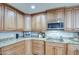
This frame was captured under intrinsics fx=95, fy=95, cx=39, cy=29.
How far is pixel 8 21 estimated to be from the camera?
186cm

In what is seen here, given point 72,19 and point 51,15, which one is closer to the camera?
point 72,19

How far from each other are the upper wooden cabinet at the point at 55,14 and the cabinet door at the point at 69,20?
4.3 inches

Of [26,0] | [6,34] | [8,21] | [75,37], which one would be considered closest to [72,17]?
[75,37]

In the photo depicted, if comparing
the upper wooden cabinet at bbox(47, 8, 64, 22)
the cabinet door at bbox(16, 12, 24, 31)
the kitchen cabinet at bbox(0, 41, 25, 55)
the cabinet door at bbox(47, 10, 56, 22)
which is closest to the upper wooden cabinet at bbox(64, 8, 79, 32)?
the upper wooden cabinet at bbox(47, 8, 64, 22)

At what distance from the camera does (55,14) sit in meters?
2.21

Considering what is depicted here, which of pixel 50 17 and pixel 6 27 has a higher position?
pixel 50 17

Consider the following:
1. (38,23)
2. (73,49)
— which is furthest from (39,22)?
(73,49)

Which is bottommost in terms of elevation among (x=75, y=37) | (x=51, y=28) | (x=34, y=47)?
(x=34, y=47)

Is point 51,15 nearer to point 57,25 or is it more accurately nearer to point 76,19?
point 57,25

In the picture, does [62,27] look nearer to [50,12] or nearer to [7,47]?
[50,12]

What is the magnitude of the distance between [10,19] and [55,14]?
3.33 ft

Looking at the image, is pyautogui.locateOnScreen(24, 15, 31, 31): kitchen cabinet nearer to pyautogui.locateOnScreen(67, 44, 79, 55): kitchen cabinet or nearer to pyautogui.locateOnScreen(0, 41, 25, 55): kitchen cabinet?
pyautogui.locateOnScreen(0, 41, 25, 55): kitchen cabinet
